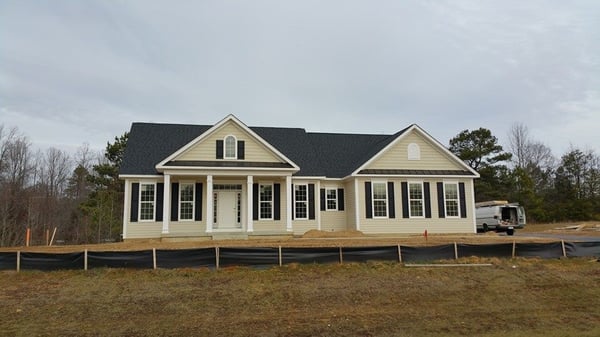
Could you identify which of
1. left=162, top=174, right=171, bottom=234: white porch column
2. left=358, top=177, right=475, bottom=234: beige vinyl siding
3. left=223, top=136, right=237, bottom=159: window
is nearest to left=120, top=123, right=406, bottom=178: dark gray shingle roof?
left=162, top=174, right=171, bottom=234: white porch column

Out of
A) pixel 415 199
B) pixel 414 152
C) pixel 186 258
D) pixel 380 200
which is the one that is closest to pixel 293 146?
pixel 380 200

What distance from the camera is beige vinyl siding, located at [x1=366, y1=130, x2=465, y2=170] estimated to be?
2161 centimetres

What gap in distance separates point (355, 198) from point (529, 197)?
→ 28.1 m

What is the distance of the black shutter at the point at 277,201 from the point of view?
20.6 meters

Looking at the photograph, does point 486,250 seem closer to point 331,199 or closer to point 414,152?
point 414,152

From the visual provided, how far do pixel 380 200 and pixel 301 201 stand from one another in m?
4.05

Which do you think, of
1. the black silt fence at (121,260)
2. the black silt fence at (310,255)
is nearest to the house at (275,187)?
the black silt fence at (121,260)

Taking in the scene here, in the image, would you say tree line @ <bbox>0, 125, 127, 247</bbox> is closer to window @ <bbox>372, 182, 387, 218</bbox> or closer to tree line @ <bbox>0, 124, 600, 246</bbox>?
tree line @ <bbox>0, 124, 600, 246</bbox>

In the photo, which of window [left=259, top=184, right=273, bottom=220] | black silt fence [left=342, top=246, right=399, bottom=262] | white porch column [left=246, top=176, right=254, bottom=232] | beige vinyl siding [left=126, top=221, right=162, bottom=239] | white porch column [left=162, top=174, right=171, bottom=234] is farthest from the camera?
window [left=259, top=184, right=273, bottom=220]

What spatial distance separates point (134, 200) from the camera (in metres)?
19.3

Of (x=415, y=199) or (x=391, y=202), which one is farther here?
(x=415, y=199)

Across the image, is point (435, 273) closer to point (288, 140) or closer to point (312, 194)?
point (312, 194)

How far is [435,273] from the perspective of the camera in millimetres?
12734

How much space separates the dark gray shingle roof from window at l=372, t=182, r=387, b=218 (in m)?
1.59
